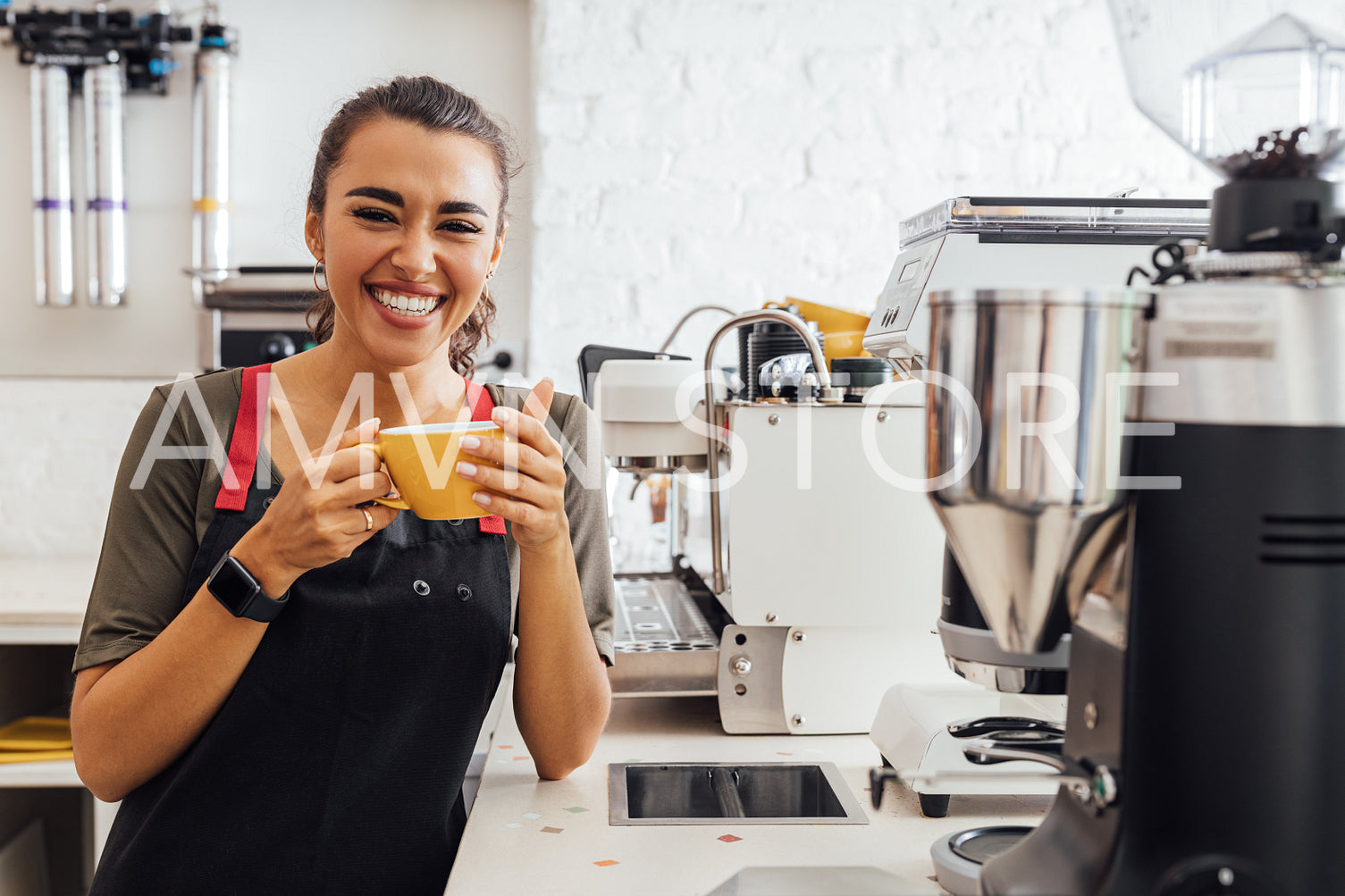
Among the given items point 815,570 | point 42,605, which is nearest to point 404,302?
point 815,570

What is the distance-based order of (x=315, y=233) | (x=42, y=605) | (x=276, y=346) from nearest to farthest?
(x=315, y=233)
(x=42, y=605)
(x=276, y=346)

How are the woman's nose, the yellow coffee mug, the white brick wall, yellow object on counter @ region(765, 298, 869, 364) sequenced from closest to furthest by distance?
the yellow coffee mug, the woman's nose, yellow object on counter @ region(765, 298, 869, 364), the white brick wall

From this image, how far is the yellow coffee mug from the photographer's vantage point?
2.27 feet

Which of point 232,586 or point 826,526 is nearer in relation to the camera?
point 232,586

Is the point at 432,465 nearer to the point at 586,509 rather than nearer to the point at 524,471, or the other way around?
the point at 524,471

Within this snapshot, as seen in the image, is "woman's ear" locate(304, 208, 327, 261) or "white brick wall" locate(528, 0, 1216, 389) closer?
"woman's ear" locate(304, 208, 327, 261)

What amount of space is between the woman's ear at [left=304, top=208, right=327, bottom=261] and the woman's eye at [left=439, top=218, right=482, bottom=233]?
148 millimetres

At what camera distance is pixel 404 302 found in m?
0.97

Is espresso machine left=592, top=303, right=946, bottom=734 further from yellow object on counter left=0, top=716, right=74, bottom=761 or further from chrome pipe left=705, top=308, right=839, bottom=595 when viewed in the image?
yellow object on counter left=0, top=716, right=74, bottom=761

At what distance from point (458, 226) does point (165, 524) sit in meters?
0.38

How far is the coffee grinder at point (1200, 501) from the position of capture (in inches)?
20.8

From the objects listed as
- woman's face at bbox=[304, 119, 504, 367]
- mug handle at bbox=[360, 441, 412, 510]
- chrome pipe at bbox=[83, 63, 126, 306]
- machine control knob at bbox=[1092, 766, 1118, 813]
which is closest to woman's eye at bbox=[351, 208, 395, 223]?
woman's face at bbox=[304, 119, 504, 367]

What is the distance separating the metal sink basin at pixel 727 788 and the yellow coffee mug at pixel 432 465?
39cm

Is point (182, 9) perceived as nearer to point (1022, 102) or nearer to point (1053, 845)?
point (1022, 102)
